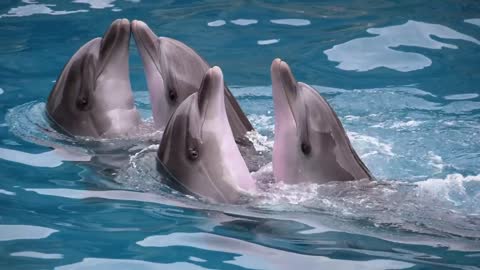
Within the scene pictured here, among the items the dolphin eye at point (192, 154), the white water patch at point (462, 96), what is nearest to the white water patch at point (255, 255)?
the dolphin eye at point (192, 154)

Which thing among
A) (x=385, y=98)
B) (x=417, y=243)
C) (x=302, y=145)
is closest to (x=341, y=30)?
(x=385, y=98)

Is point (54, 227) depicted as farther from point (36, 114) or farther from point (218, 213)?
point (36, 114)

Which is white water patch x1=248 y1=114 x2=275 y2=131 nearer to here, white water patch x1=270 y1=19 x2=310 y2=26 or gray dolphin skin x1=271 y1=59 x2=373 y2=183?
gray dolphin skin x1=271 y1=59 x2=373 y2=183

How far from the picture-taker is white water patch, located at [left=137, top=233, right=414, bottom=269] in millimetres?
5602

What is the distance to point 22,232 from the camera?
20.3 feet

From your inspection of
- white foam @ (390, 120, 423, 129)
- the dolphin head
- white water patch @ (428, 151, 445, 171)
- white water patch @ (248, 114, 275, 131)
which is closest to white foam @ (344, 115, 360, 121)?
white foam @ (390, 120, 423, 129)

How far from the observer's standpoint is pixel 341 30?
11508 mm

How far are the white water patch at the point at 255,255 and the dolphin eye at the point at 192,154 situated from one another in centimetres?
60

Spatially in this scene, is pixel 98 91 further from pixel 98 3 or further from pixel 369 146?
pixel 98 3

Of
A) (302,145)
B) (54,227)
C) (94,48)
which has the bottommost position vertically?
(54,227)

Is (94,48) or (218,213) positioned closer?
(218,213)

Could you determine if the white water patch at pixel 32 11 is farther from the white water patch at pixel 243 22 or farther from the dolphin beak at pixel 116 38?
the dolphin beak at pixel 116 38

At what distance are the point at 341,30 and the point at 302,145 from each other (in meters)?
5.24

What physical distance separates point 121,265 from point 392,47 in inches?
243
